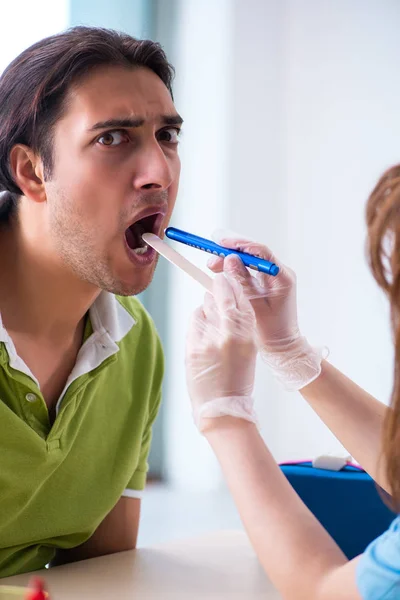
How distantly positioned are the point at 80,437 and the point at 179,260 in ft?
1.24

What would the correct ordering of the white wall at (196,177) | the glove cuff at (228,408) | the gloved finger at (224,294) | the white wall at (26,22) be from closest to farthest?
the glove cuff at (228,408)
the gloved finger at (224,294)
the white wall at (26,22)
the white wall at (196,177)

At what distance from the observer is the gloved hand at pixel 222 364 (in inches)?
40.1

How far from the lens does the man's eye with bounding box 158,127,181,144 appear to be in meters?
1.46

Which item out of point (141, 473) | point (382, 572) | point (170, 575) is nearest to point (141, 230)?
point (141, 473)

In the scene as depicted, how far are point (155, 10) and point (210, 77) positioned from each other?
0.38 metres

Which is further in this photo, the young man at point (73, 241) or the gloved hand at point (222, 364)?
the young man at point (73, 241)

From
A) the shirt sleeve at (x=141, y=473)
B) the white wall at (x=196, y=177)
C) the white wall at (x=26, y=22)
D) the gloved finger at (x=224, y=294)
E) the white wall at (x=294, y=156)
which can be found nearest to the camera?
the gloved finger at (x=224, y=294)

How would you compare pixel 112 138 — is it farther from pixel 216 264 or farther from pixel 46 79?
pixel 216 264

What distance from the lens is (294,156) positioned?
3801 mm

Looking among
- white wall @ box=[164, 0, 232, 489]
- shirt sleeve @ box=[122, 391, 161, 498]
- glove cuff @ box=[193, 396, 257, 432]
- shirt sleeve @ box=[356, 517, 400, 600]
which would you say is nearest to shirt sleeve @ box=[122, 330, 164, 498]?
shirt sleeve @ box=[122, 391, 161, 498]

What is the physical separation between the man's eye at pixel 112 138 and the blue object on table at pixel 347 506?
62cm

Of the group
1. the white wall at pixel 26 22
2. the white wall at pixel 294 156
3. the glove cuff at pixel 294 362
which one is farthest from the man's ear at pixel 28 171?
the white wall at pixel 294 156

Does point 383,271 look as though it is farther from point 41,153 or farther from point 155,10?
point 155,10

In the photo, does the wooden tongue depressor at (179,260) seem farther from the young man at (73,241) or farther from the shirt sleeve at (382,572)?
the shirt sleeve at (382,572)
